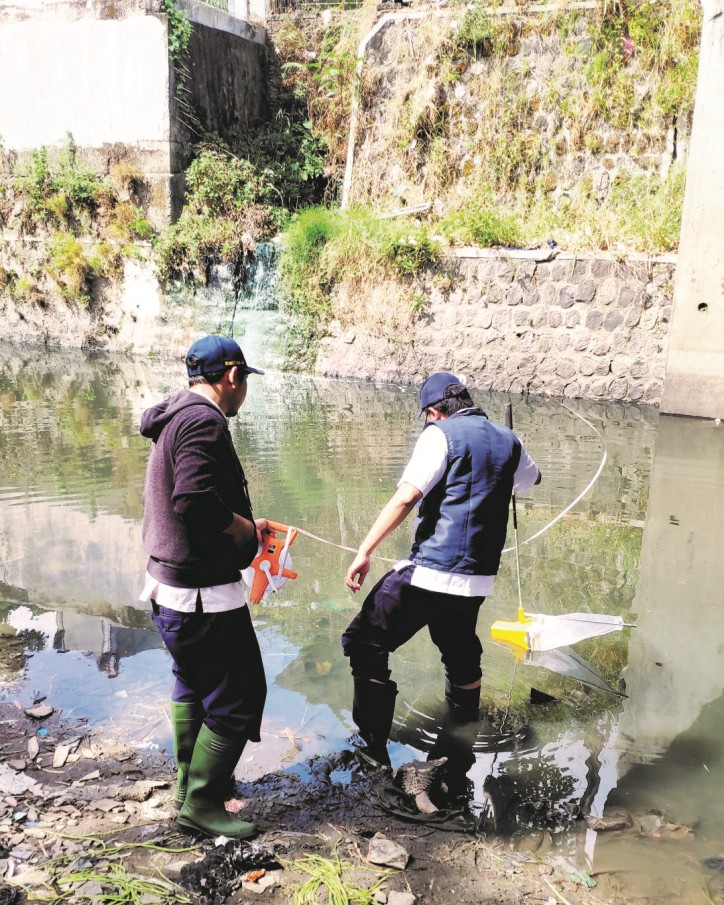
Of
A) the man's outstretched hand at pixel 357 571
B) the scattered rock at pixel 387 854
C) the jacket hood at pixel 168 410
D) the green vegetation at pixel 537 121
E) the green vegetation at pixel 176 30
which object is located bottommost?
the scattered rock at pixel 387 854

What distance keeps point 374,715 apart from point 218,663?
109cm

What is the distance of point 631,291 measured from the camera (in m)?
11.2

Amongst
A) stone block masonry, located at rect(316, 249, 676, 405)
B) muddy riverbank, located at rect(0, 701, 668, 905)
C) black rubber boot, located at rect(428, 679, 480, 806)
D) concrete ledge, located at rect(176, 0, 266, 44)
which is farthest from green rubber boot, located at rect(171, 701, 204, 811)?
concrete ledge, located at rect(176, 0, 266, 44)

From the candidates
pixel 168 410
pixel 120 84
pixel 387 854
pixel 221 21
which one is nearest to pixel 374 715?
pixel 387 854

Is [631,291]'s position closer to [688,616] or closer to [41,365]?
[688,616]

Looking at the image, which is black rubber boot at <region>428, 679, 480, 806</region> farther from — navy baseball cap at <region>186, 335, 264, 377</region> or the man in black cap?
navy baseball cap at <region>186, 335, 264, 377</region>

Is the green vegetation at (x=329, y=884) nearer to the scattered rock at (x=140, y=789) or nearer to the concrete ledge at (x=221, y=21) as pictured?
A: the scattered rock at (x=140, y=789)

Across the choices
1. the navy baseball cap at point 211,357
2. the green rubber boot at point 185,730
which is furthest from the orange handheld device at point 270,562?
the navy baseball cap at point 211,357

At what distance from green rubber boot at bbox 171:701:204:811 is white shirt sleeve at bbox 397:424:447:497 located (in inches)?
47.4

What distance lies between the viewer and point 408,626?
373 centimetres

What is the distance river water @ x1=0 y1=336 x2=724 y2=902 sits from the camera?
11.9ft

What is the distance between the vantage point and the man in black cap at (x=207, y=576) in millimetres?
2992

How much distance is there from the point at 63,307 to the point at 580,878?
1479 cm

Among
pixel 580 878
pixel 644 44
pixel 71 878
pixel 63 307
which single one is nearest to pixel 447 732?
pixel 580 878
